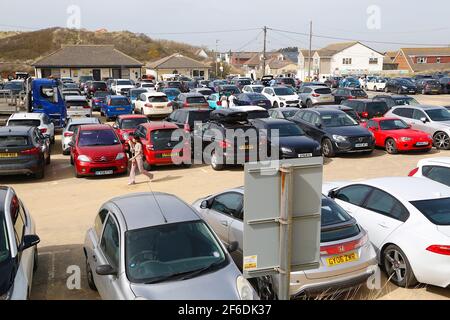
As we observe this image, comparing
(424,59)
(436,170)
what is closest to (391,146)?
(436,170)

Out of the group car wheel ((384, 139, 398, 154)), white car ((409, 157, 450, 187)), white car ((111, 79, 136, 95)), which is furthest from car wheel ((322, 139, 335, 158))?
white car ((111, 79, 136, 95))

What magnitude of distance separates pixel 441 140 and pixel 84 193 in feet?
43.8

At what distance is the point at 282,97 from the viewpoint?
30.8m

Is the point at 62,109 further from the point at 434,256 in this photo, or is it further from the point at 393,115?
the point at 434,256

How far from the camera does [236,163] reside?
1552cm

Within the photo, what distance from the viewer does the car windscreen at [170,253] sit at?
18.1ft

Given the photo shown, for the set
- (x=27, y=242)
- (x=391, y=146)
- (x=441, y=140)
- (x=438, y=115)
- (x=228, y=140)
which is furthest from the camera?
(x=438, y=115)

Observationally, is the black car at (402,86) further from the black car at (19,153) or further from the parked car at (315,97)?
the black car at (19,153)

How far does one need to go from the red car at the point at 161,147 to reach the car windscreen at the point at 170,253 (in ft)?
31.7

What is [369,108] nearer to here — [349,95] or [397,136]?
[397,136]

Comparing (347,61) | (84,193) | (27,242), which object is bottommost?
(84,193)

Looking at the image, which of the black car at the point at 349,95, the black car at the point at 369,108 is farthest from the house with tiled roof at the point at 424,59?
the black car at the point at 369,108

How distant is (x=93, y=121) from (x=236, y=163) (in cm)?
694
